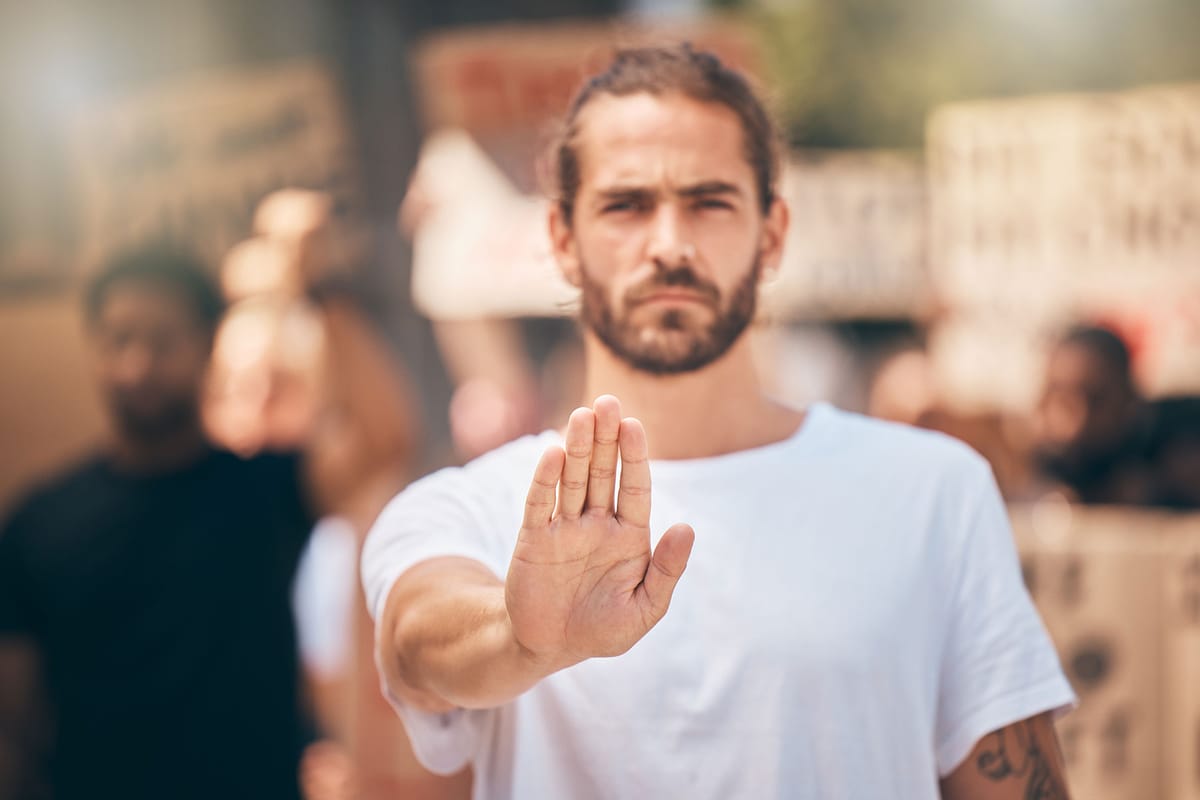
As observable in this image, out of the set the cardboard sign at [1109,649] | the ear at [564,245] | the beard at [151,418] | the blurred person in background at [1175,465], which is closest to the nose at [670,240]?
the ear at [564,245]

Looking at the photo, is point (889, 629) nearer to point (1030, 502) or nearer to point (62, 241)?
point (1030, 502)

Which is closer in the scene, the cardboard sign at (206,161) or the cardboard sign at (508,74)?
the cardboard sign at (206,161)

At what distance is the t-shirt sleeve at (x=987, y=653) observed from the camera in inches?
66.0

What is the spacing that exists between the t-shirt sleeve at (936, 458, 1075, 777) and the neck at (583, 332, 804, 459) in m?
0.32

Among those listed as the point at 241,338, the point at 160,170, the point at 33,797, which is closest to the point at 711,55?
the point at 33,797

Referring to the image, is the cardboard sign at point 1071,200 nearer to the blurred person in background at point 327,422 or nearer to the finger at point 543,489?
the blurred person in background at point 327,422

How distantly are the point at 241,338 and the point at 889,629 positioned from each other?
351cm

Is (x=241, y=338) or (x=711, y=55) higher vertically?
(x=711, y=55)

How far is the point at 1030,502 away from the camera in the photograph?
172 inches

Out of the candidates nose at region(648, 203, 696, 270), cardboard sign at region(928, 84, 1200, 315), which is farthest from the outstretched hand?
cardboard sign at region(928, 84, 1200, 315)

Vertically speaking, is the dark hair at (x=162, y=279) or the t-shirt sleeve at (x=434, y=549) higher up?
the dark hair at (x=162, y=279)

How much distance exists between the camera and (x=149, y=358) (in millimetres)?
3207

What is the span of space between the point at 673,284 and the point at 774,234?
27cm

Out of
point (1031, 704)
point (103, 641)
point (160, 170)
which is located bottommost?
point (103, 641)
